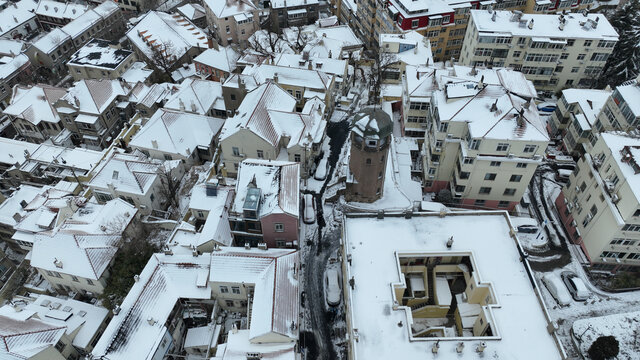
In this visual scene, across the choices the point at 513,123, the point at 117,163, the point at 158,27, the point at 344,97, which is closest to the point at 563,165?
the point at 513,123

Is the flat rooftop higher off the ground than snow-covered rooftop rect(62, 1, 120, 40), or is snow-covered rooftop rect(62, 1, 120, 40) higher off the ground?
snow-covered rooftop rect(62, 1, 120, 40)

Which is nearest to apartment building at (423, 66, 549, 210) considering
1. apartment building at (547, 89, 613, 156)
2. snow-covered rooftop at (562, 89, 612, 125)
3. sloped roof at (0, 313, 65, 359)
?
apartment building at (547, 89, 613, 156)

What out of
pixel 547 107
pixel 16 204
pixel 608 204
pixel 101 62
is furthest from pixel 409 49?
pixel 16 204

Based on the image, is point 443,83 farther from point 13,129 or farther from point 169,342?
point 13,129

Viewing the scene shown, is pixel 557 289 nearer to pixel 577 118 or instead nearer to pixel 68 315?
pixel 577 118

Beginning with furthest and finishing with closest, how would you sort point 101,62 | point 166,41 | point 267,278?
1. point 166,41
2. point 101,62
3. point 267,278

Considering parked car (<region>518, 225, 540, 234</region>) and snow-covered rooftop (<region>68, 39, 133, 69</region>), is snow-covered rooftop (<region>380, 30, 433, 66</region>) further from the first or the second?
snow-covered rooftop (<region>68, 39, 133, 69</region>)
